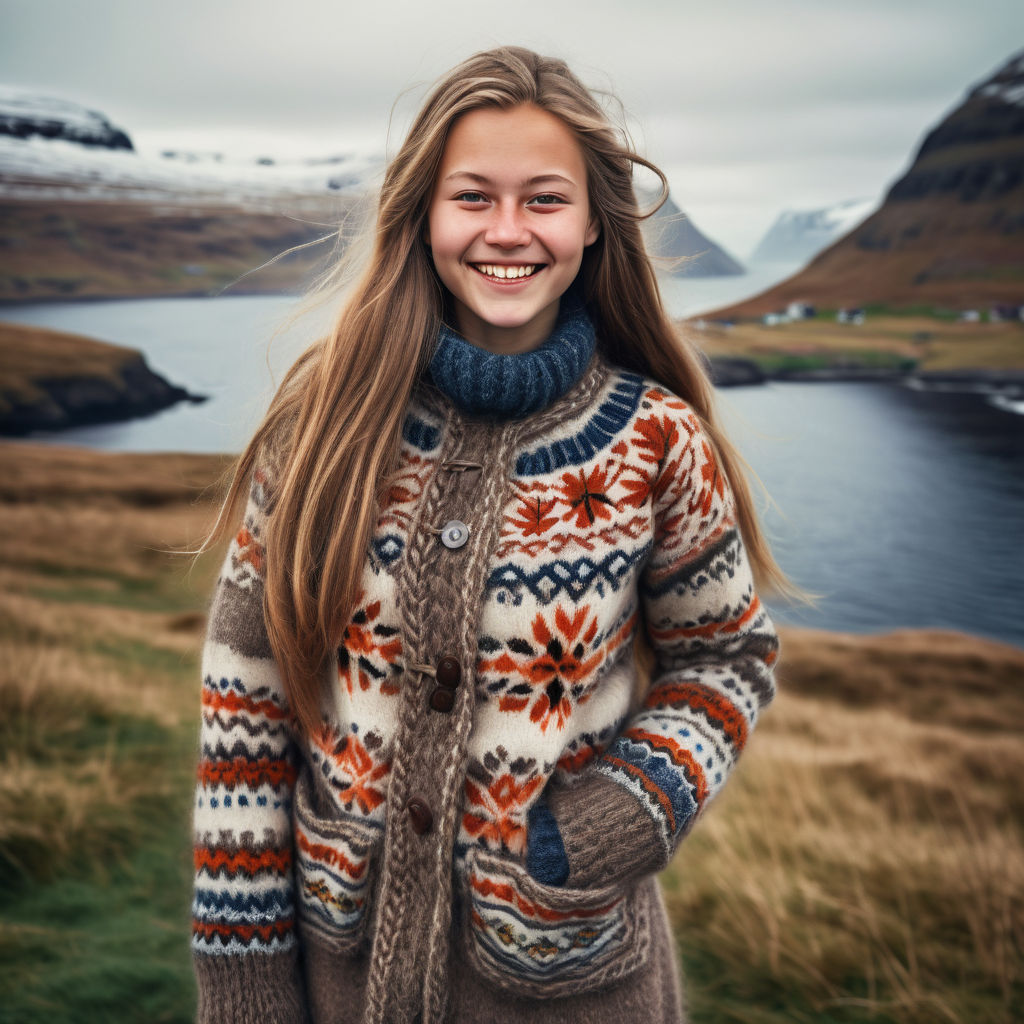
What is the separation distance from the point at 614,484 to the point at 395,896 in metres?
0.59

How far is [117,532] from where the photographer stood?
3381mm

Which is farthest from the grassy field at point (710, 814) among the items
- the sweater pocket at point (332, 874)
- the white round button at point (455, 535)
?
the white round button at point (455, 535)

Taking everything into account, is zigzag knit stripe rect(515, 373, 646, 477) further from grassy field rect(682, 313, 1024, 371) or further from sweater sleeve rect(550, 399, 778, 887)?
grassy field rect(682, 313, 1024, 371)

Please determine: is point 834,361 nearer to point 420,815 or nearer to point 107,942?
point 420,815

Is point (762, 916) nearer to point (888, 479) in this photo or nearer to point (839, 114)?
point (888, 479)

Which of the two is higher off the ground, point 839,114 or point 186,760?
point 839,114

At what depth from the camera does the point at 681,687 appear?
4.13 ft

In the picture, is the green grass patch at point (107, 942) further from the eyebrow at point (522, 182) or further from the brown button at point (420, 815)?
the eyebrow at point (522, 182)

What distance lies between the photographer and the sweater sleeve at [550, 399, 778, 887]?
43.8 inches

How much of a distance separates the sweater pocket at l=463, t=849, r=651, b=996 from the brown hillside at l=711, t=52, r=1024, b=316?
2409 millimetres

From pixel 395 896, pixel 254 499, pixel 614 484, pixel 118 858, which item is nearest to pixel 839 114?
pixel 614 484

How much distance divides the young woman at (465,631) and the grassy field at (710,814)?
0.57 meters

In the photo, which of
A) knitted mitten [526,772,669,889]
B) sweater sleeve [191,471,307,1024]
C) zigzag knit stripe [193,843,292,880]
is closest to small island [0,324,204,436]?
sweater sleeve [191,471,307,1024]

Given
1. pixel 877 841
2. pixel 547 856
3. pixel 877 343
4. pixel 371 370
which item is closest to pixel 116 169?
pixel 371 370
